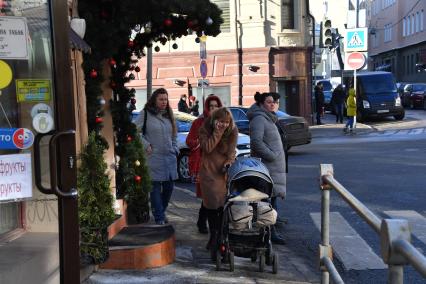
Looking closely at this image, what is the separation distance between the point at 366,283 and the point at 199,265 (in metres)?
1.64

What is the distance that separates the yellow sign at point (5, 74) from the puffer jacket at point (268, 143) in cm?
390

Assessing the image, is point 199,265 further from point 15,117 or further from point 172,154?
point 15,117

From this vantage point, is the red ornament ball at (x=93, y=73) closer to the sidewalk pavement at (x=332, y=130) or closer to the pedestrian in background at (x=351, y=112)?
the sidewalk pavement at (x=332, y=130)

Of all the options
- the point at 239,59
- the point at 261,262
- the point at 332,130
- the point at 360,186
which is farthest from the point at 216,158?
the point at 239,59

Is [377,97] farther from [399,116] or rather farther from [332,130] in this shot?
[332,130]

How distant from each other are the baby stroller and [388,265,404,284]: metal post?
324 cm

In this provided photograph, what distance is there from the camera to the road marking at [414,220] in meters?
6.82

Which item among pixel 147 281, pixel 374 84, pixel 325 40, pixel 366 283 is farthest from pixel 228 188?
pixel 374 84

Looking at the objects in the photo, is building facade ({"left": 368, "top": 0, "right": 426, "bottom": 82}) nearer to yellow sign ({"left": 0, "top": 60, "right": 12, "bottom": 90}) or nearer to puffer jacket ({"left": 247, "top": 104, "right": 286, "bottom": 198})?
puffer jacket ({"left": 247, "top": 104, "right": 286, "bottom": 198})

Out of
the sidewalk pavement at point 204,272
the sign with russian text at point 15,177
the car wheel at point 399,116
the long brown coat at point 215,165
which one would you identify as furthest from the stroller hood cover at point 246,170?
the car wheel at point 399,116

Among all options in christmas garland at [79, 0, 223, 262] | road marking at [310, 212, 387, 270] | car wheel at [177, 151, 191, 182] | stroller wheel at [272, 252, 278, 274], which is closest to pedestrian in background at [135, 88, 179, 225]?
christmas garland at [79, 0, 223, 262]

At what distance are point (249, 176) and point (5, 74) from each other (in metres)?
2.98

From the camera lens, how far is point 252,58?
26344mm

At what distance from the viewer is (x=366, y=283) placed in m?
5.38
